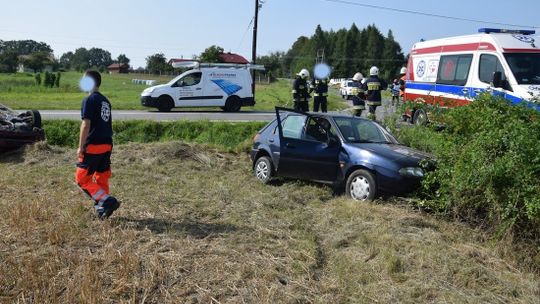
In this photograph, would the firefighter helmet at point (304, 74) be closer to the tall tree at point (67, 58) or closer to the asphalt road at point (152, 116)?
the asphalt road at point (152, 116)

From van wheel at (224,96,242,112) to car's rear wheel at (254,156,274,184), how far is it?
13.6 m

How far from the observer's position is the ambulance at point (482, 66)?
451 inches

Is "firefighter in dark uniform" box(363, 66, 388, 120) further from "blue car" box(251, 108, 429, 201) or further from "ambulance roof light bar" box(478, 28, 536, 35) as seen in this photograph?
"blue car" box(251, 108, 429, 201)

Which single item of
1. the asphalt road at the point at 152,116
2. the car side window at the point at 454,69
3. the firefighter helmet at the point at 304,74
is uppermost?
the car side window at the point at 454,69

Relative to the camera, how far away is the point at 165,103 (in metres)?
21.3

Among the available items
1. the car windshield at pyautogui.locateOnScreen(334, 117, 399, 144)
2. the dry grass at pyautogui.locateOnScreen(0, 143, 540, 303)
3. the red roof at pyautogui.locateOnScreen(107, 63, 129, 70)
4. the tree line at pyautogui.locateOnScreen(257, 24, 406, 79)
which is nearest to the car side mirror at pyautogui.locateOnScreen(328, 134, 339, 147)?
the car windshield at pyautogui.locateOnScreen(334, 117, 399, 144)

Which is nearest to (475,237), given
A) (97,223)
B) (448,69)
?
(97,223)

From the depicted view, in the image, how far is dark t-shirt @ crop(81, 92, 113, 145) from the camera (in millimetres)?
5551

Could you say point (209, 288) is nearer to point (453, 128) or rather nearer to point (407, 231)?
point (407, 231)

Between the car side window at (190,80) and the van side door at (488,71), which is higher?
the van side door at (488,71)

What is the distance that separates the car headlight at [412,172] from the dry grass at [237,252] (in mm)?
502

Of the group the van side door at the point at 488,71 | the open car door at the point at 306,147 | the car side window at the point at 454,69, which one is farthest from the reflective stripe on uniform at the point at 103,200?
the car side window at the point at 454,69

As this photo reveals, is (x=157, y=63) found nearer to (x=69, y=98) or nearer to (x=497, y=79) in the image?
(x=69, y=98)

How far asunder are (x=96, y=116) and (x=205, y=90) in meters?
16.4
